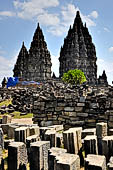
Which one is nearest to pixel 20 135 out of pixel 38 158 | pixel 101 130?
pixel 38 158

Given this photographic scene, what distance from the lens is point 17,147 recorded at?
10.4 feet

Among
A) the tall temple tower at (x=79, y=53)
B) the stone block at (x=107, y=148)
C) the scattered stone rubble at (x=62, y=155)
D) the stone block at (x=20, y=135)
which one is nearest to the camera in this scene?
the scattered stone rubble at (x=62, y=155)

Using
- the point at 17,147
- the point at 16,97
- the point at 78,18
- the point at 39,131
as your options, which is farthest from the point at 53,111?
the point at 78,18

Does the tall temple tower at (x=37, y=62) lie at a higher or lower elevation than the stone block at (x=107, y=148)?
higher

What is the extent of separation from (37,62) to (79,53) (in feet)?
49.9

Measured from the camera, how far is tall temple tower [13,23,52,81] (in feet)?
211

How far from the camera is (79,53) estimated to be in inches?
2692

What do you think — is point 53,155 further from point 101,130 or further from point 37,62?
point 37,62

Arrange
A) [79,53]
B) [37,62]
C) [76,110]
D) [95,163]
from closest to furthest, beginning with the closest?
[95,163] < [76,110] < [37,62] < [79,53]

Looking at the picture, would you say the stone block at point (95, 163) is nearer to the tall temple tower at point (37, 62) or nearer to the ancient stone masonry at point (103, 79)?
the tall temple tower at point (37, 62)

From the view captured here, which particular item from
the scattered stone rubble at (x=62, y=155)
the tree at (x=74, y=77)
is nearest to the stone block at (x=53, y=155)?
the scattered stone rubble at (x=62, y=155)

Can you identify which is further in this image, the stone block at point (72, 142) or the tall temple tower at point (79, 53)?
the tall temple tower at point (79, 53)

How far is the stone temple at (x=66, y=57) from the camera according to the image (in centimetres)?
6456

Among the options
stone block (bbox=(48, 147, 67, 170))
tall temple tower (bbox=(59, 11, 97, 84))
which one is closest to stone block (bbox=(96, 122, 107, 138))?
stone block (bbox=(48, 147, 67, 170))
